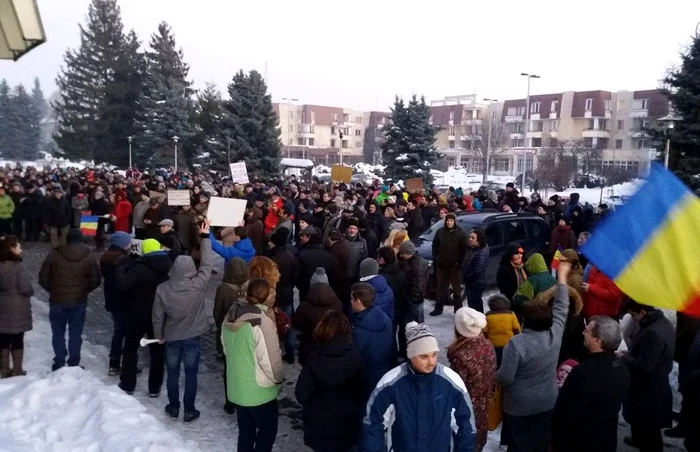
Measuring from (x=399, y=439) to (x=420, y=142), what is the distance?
3080 cm

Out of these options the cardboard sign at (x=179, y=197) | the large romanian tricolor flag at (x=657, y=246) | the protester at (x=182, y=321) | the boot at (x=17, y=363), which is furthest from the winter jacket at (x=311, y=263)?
the large romanian tricolor flag at (x=657, y=246)

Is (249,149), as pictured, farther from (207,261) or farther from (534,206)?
(207,261)

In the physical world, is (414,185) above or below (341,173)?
below

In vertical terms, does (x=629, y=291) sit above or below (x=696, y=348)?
above

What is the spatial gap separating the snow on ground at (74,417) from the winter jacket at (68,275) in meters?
0.94

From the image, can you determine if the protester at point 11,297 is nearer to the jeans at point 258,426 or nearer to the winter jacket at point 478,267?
the jeans at point 258,426

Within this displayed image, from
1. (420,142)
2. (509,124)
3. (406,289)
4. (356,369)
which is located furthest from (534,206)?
(509,124)

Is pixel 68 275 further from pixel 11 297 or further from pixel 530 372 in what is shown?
pixel 530 372

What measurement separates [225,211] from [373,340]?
17.1ft

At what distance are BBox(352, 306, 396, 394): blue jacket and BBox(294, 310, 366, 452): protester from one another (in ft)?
2.14

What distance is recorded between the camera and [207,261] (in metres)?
6.45

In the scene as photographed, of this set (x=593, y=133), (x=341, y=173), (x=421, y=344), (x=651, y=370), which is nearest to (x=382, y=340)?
(x=421, y=344)

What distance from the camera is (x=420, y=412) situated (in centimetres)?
364

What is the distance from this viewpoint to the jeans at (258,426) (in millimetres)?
4984
